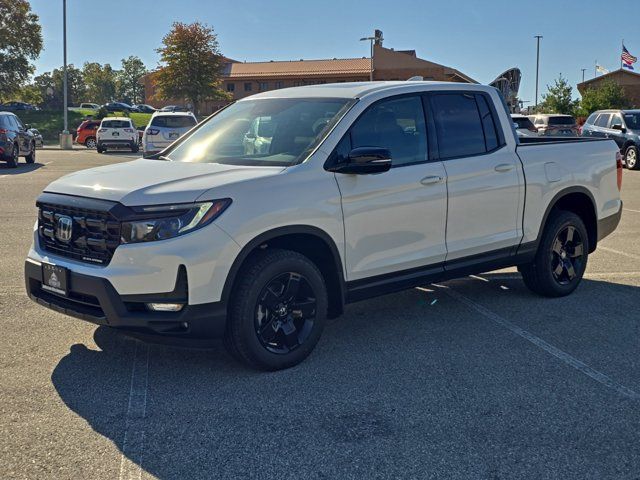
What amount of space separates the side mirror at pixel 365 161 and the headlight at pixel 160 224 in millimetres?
1059

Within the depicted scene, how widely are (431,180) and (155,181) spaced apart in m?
2.00

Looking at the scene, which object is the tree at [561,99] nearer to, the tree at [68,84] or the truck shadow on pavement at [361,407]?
the truck shadow on pavement at [361,407]

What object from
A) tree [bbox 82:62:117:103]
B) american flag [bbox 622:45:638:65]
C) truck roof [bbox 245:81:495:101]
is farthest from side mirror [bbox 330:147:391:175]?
tree [bbox 82:62:117:103]

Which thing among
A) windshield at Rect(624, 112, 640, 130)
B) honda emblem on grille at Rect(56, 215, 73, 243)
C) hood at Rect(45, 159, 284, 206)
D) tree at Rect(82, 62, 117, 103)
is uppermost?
tree at Rect(82, 62, 117, 103)

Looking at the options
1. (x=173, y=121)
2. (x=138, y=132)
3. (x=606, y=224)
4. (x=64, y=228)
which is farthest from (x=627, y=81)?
(x=64, y=228)

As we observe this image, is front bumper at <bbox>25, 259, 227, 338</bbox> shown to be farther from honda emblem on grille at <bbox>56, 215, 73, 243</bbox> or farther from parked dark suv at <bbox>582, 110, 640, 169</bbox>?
parked dark suv at <bbox>582, 110, 640, 169</bbox>

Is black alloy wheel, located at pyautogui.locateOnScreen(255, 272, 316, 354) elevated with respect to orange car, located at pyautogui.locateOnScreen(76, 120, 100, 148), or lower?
lower

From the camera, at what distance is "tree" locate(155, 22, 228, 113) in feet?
217

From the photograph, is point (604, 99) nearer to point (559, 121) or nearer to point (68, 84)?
point (559, 121)

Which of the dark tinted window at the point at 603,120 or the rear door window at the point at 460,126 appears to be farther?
the dark tinted window at the point at 603,120

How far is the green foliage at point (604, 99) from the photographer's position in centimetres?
4588

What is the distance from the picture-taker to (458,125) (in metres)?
5.70

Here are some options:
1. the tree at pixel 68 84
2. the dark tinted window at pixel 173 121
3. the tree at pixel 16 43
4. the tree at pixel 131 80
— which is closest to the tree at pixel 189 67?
the tree at pixel 16 43

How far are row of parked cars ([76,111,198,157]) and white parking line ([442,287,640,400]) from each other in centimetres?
643
